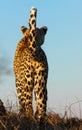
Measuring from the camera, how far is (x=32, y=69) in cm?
901

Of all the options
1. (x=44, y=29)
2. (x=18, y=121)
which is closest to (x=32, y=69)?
(x=44, y=29)

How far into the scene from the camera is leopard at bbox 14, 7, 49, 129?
28.9 feet

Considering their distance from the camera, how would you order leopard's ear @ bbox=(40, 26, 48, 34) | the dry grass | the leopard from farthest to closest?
leopard's ear @ bbox=(40, 26, 48, 34), the leopard, the dry grass

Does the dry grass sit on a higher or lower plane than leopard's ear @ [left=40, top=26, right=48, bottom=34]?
lower

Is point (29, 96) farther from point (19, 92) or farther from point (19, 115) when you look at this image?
point (19, 115)

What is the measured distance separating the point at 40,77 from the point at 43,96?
14.2 inches

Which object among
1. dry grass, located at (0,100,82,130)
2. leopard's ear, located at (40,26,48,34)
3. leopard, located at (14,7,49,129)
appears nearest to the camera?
dry grass, located at (0,100,82,130)

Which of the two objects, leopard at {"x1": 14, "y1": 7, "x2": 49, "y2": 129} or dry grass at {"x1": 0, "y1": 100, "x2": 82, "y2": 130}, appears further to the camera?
leopard at {"x1": 14, "y1": 7, "x2": 49, "y2": 129}

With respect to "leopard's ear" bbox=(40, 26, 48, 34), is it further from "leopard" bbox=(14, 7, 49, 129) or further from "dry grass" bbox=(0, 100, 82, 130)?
"dry grass" bbox=(0, 100, 82, 130)

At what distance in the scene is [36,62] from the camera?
8.91m

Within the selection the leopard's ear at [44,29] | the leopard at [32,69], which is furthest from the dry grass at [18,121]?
the leopard's ear at [44,29]

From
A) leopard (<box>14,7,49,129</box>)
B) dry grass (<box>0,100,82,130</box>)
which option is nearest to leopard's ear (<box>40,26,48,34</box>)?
leopard (<box>14,7,49,129</box>)

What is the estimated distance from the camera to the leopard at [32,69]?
347 inches

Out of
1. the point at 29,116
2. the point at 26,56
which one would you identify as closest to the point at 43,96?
the point at 26,56
